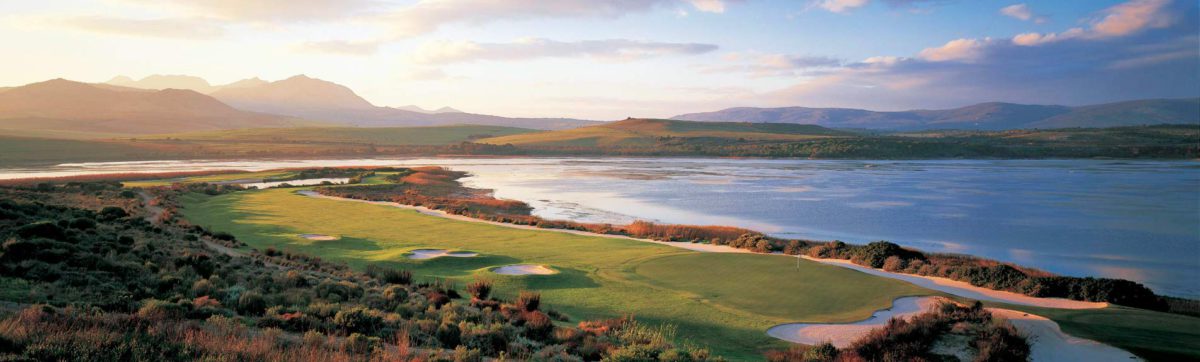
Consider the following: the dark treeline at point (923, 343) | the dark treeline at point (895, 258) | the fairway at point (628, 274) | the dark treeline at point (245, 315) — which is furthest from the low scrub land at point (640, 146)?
the dark treeline at point (923, 343)

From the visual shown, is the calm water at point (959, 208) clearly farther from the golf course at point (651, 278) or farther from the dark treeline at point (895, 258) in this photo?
the golf course at point (651, 278)

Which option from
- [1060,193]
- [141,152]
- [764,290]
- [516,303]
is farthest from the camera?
[141,152]

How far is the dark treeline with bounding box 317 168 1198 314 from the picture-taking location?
15180mm

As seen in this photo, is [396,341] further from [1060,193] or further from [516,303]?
[1060,193]

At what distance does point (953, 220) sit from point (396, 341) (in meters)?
33.7

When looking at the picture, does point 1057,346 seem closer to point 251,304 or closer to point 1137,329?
point 1137,329

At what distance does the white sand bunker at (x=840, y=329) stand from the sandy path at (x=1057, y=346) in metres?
1.72

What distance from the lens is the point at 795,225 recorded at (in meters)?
34.2

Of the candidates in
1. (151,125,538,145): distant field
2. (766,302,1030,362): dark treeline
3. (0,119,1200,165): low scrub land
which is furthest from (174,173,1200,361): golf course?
(151,125,538,145): distant field

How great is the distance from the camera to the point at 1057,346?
34.0 ft

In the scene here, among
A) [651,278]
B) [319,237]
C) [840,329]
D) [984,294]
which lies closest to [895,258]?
[984,294]

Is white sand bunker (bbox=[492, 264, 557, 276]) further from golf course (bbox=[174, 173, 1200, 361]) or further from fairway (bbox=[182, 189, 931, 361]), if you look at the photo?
fairway (bbox=[182, 189, 931, 361])

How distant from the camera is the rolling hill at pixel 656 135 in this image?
15262 cm

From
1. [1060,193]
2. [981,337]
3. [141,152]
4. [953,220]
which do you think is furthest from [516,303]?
[141,152]
